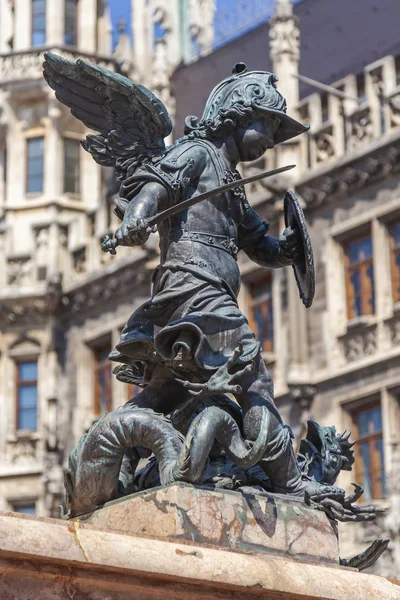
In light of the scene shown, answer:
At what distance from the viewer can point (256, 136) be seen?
831 cm

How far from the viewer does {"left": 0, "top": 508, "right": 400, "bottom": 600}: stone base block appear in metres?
6.29

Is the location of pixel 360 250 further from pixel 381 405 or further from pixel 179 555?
pixel 179 555

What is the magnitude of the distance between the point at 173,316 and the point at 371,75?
20.6 meters

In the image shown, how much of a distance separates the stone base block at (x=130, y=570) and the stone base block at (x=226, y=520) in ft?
0.85

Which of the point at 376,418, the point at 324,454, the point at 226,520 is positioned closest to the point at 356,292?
the point at 376,418

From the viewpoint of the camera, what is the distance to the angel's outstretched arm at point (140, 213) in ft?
24.6

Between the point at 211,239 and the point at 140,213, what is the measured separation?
1.76 ft

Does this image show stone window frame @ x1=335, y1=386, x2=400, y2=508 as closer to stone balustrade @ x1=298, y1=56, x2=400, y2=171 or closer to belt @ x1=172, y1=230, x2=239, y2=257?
stone balustrade @ x1=298, y1=56, x2=400, y2=171

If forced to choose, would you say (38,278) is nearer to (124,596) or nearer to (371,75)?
(371,75)

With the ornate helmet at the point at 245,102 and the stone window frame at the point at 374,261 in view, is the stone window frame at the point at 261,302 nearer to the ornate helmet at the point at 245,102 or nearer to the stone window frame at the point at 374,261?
the stone window frame at the point at 374,261

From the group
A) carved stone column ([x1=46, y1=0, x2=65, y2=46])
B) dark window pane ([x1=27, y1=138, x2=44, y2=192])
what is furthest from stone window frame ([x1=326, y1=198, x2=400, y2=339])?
carved stone column ([x1=46, y1=0, x2=65, y2=46])

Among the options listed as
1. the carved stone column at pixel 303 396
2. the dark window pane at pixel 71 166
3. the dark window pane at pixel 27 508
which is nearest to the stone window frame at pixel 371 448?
the carved stone column at pixel 303 396

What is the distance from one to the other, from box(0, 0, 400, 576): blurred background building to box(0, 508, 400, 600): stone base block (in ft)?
58.2

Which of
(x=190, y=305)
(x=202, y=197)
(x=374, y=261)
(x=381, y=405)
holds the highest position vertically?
(x=374, y=261)
